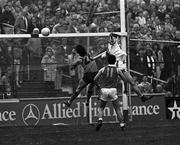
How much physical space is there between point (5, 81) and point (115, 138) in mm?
6924

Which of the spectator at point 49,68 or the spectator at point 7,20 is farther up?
the spectator at point 7,20

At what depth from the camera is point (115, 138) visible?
12930 millimetres

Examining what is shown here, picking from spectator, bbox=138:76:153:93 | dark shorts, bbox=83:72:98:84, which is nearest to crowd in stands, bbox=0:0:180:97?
spectator, bbox=138:76:153:93

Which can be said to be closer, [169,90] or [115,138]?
[115,138]

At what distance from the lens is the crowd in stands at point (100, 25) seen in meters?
19.0

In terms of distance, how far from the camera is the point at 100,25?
755 inches

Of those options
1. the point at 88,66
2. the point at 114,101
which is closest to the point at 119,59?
the point at 88,66

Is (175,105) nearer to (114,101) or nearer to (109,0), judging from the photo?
(109,0)

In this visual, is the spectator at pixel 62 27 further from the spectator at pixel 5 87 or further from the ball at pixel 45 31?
the spectator at pixel 5 87

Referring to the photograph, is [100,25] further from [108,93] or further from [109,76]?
[108,93]

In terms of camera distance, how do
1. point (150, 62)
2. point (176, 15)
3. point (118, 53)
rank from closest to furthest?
point (118, 53) < point (150, 62) < point (176, 15)

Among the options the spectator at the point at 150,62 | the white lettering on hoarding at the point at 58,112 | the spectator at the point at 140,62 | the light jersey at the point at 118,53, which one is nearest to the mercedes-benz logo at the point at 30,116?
the white lettering on hoarding at the point at 58,112

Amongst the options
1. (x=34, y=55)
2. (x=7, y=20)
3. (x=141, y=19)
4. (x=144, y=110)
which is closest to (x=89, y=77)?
(x=34, y=55)

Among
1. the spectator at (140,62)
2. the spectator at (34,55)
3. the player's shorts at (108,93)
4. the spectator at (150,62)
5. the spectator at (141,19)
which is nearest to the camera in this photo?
the player's shorts at (108,93)
